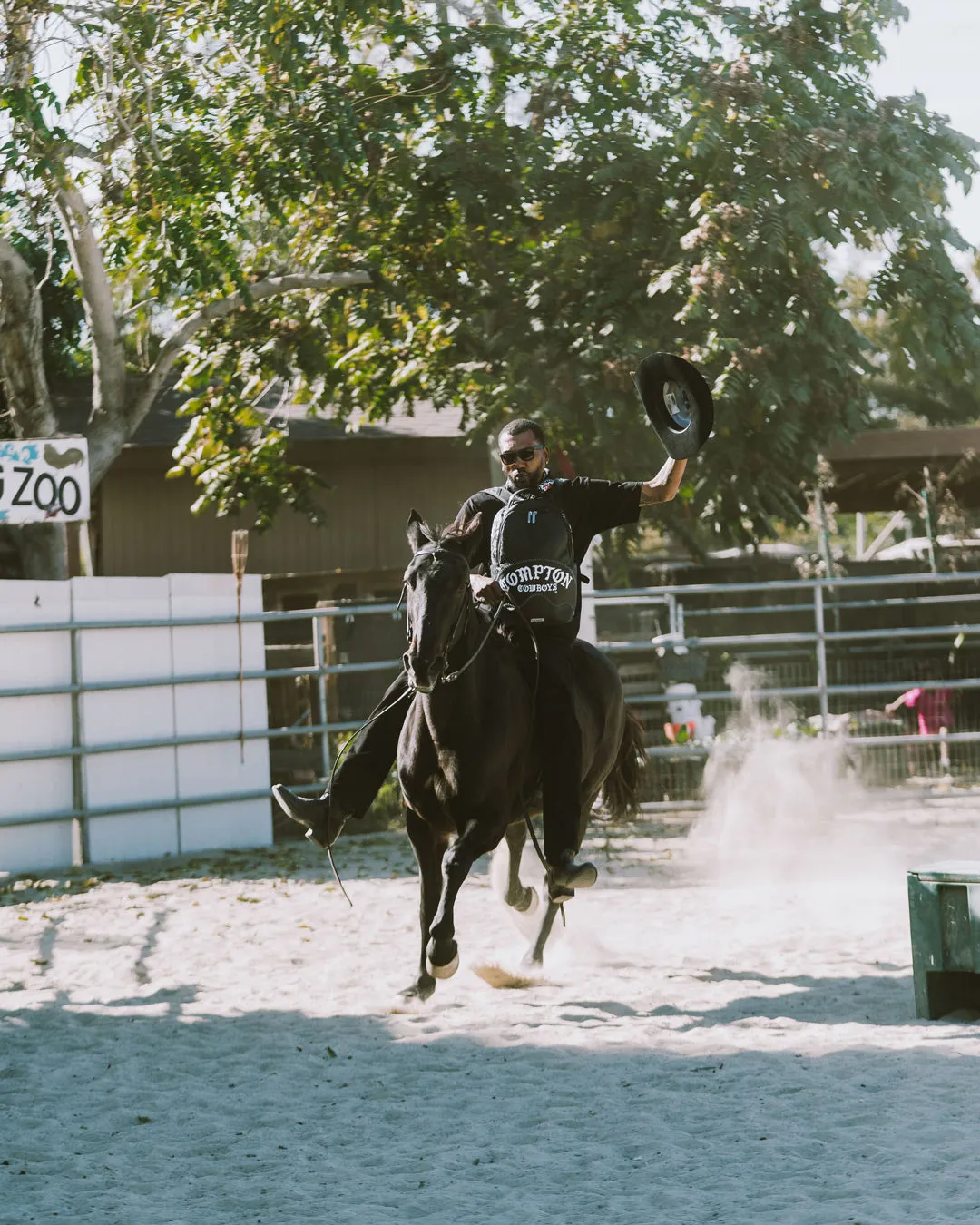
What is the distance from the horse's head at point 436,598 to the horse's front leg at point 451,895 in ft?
2.26

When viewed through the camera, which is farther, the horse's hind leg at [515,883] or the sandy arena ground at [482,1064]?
the horse's hind leg at [515,883]

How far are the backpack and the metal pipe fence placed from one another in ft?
11.8

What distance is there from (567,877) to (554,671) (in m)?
0.85

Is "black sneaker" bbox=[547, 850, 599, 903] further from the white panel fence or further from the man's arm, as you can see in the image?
the white panel fence

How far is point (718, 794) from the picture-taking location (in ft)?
39.5

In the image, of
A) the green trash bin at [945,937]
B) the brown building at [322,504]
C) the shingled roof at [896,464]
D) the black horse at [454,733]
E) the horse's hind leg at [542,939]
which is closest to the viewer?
the black horse at [454,733]

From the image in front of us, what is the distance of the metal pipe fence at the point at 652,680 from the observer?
1048 centimetres

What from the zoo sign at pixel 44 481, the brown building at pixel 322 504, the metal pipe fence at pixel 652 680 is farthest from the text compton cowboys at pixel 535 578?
the brown building at pixel 322 504

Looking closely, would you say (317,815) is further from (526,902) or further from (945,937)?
(945,937)

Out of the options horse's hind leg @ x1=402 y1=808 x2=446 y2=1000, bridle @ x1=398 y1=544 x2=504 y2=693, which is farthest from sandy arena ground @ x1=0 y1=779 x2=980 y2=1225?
bridle @ x1=398 y1=544 x2=504 y2=693

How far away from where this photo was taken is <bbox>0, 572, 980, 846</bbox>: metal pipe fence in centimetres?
1048

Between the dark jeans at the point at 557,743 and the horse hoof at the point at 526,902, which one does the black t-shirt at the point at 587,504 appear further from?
the horse hoof at the point at 526,902

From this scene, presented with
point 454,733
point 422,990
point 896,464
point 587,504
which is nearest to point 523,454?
point 587,504

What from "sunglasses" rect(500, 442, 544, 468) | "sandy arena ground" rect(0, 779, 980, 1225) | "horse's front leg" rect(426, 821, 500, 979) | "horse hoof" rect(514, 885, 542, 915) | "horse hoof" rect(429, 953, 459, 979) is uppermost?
"sunglasses" rect(500, 442, 544, 468)
